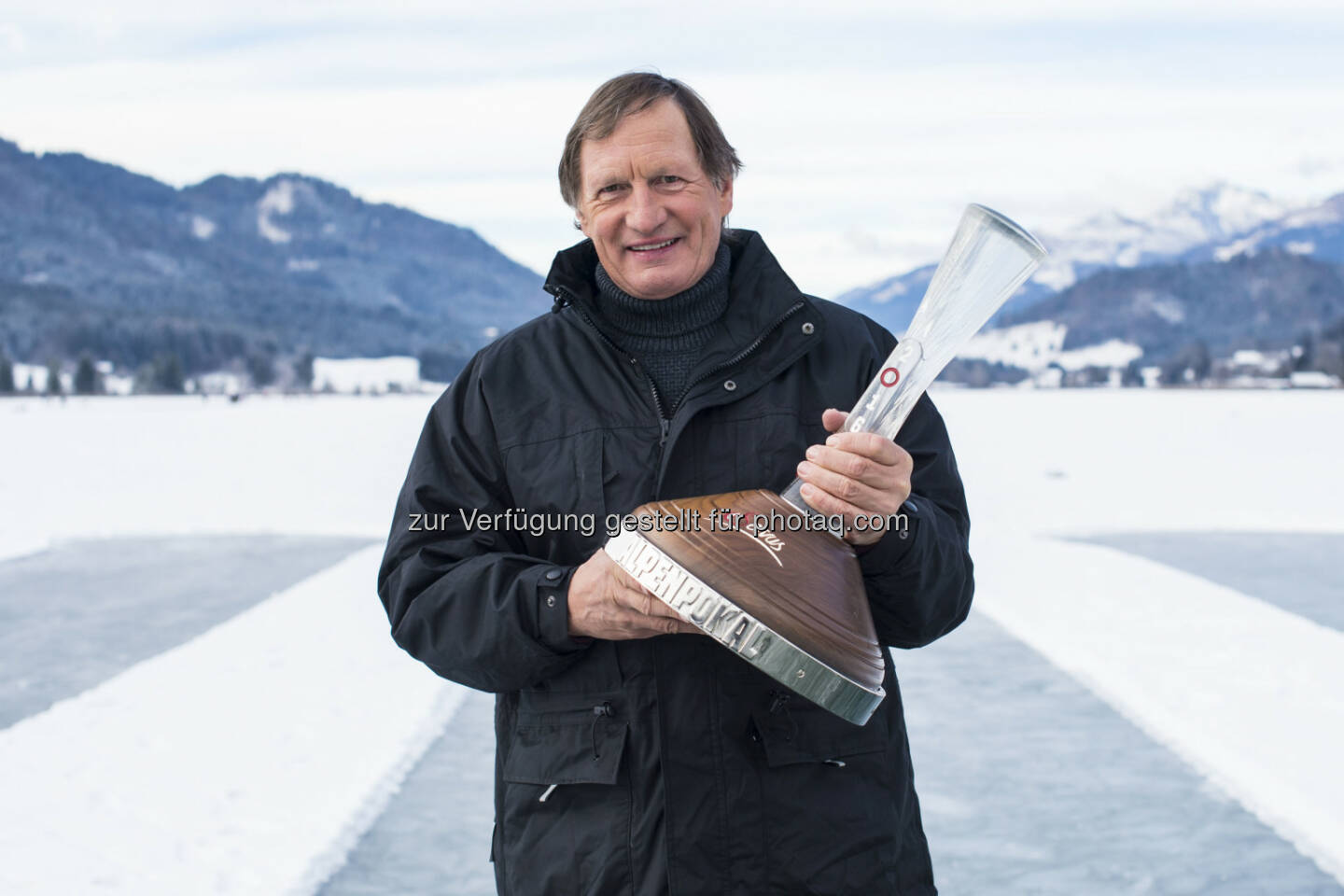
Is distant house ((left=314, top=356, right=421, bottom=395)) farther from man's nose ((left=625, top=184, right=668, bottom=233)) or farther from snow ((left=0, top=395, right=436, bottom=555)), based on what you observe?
man's nose ((left=625, top=184, right=668, bottom=233))

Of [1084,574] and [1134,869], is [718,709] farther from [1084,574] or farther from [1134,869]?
[1084,574]

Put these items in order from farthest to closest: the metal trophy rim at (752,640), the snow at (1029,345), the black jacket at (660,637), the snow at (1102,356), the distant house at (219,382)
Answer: the snow at (1029,345), the snow at (1102,356), the distant house at (219,382), the black jacket at (660,637), the metal trophy rim at (752,640)

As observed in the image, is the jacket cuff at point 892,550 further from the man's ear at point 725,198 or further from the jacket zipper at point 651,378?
the man's ear at point 725,198

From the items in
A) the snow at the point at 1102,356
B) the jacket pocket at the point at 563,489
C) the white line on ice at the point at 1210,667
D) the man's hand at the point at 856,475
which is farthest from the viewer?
the snow at the point at 1102,356

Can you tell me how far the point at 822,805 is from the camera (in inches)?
69.3

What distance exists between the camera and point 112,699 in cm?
595

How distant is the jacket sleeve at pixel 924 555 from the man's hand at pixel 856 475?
0.11 meters

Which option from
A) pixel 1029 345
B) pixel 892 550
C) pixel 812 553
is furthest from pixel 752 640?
pixel 1029 345

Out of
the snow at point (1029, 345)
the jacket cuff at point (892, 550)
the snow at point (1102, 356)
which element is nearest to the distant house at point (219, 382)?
the snow at point (1029, 345)

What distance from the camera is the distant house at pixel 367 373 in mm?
164000

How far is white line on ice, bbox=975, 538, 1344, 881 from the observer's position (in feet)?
15.6

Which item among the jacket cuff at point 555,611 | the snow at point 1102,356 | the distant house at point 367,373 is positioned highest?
the jacket cuff at point 555,611

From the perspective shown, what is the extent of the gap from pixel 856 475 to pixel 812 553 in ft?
0.42

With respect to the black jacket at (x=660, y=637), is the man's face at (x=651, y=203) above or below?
above
